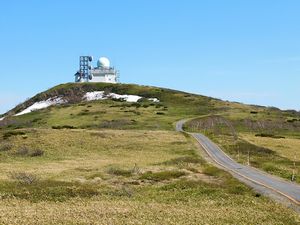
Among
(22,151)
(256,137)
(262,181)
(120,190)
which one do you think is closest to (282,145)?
(256,137)

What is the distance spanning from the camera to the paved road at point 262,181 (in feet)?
117

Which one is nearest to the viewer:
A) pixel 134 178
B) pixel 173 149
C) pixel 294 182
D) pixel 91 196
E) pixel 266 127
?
pixel 91 196

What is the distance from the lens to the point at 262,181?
1705 inches

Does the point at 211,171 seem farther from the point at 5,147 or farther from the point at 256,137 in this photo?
the point at 256,137

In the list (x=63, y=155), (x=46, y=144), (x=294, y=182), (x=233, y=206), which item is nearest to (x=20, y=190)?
(x=233, y=206)

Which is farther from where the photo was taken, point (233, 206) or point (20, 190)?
point (20, 190)

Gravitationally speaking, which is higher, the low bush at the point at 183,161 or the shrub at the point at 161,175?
the low bush at the point at 183,161

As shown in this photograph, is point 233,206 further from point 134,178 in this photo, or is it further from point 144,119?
point 144,119

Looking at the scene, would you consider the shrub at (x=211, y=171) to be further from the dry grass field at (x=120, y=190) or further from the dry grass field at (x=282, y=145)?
the dry grass field at (x=282, y=145)

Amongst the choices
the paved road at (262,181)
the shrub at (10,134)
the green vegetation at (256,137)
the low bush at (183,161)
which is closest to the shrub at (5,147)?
the shrub at (10,134)

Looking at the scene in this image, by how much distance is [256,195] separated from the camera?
35.4m

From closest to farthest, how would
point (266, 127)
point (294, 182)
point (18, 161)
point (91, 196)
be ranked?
1. point (91, 196)
2. point (294, 182)
3. point (18, 161)
4. point (266, 127)

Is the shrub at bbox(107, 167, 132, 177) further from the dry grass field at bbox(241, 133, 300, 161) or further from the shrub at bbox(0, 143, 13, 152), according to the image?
the dry grass field at bbox(241, 133, 300, 161)

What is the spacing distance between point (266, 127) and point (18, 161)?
82.2 meters
